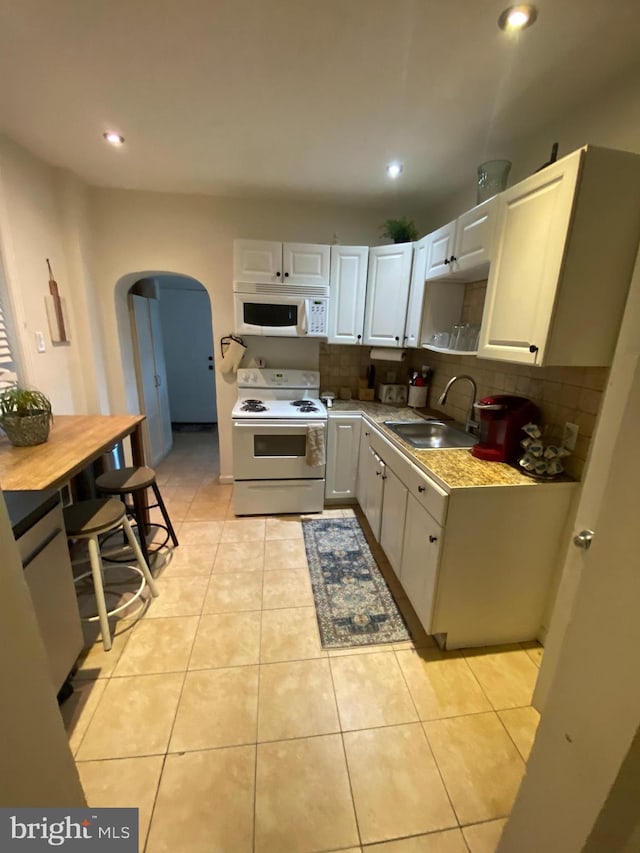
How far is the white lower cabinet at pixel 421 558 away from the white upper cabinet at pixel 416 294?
4.41ft

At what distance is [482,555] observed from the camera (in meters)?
1.60

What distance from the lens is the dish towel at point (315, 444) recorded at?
8.93 feet

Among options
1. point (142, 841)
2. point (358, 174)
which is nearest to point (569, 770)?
point (142, 841)

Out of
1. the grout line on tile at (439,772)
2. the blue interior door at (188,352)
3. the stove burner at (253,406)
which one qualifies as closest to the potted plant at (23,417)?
the stove burner at (253,406)

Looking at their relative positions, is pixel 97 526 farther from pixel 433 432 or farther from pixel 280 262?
pixel 280 262

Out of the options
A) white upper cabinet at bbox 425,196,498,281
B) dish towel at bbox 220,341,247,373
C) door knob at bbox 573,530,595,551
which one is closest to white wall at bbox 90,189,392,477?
dish towel at bbox 220,341,247,373

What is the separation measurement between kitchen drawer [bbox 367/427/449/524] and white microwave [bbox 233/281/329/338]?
45.3 inches

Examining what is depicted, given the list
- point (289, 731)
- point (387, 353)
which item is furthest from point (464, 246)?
point (289, 731)

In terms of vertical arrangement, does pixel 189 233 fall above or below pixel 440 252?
above

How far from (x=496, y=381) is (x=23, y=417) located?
2.58 metres

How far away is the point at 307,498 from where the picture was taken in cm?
292

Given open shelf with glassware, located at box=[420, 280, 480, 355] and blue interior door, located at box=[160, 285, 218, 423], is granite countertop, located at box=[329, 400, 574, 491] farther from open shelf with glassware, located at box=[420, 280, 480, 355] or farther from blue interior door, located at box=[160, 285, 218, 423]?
blue interior door, located at box=[160, 285, 218, 423]

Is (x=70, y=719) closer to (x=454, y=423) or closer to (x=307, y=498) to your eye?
(x=307, y=498)

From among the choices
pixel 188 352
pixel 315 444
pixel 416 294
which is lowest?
pixel 315 444
